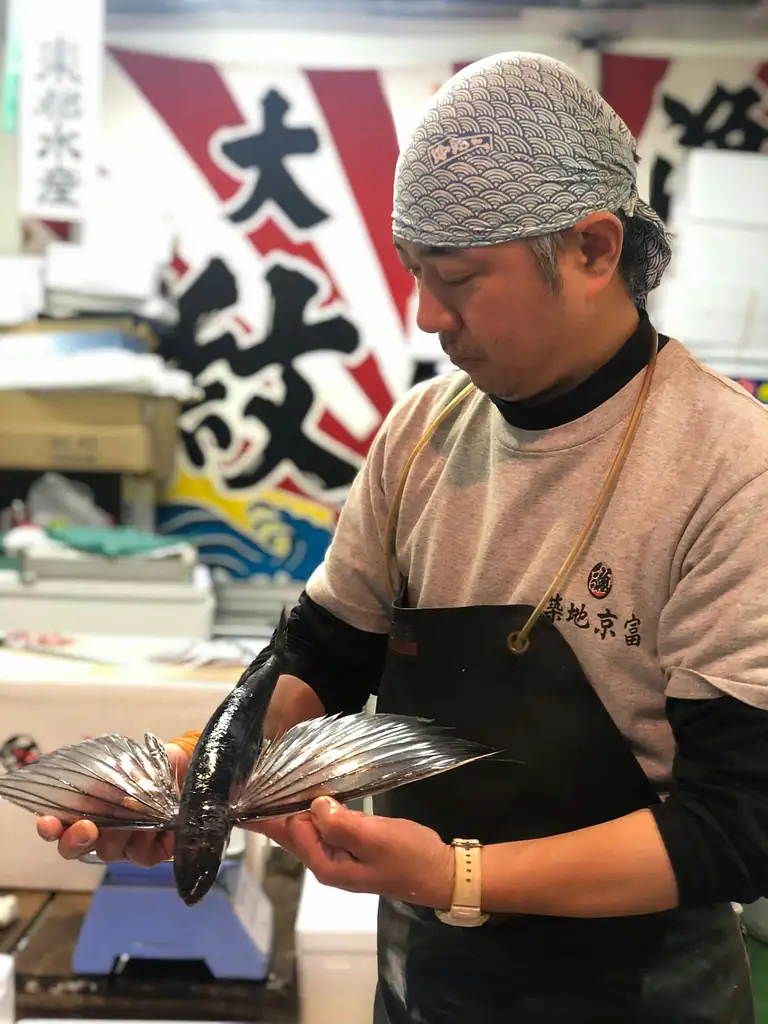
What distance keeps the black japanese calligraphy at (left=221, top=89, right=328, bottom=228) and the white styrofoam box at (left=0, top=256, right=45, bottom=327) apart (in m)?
0.78

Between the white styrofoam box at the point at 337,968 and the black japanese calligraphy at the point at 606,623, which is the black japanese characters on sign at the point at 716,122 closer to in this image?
the white styrofoam box at the point at 337,968

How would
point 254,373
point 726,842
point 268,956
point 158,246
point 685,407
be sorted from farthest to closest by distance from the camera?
point 254,373 < point 158,246 < point 268,956 < point 685,407 < point 726,842

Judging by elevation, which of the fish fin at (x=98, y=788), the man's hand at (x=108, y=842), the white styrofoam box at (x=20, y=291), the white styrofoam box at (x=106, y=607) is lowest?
the white styrofoam box at (x=106, y=607)

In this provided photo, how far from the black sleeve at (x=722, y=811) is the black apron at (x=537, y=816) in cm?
12

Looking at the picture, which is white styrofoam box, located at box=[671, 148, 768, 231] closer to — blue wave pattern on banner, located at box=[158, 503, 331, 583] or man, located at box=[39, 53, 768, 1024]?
blue wave pattern on banner, located at box=[158, 503, 331, 583]

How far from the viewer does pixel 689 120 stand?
3.48m

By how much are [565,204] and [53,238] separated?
3.16m

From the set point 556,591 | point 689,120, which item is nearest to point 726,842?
point 556,591

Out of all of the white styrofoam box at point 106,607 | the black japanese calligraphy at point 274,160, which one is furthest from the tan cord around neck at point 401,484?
the black japanese calligraphy at point 274,160

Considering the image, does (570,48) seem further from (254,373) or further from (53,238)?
(53,238)

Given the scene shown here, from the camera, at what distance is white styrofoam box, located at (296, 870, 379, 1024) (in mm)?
1731

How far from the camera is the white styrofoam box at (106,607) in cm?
290

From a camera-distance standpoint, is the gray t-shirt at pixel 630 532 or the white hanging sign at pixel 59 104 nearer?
the gray t-shirt at pixel 630 532

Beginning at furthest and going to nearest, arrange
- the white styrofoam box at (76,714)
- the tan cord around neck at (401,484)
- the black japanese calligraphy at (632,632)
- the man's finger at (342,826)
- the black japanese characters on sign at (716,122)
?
the black japanese characters on sign at (716,122) < the white styrofoam box at (76,714) < the tan cord around neck at (401,484) < the black japanese calligraphy at (632,632) < the man's finger at (342,826)
